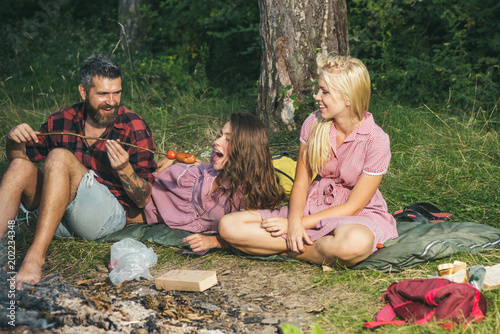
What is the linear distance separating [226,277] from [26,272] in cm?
122

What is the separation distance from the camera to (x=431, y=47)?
24.4 feet

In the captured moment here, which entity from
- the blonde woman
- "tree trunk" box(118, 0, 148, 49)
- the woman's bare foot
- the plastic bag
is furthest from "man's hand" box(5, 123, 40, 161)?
"tree trunk" box(118, 0, 148, 49)

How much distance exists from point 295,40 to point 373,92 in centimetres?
199

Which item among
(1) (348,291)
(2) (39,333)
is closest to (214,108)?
(1) (348,291)

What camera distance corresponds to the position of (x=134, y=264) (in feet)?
11.0

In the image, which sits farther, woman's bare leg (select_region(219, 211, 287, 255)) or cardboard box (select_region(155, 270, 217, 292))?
woman's bare leg (select_region(219, 211, 287, 255))

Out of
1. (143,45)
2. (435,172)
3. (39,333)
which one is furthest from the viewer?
(143,45)

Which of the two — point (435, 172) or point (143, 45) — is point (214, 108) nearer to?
point (435, 172)

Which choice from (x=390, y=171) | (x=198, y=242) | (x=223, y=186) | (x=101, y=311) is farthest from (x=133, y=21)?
(x=101, y=311)

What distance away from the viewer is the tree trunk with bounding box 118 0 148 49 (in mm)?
9625

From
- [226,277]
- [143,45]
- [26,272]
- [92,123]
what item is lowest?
[226,277]

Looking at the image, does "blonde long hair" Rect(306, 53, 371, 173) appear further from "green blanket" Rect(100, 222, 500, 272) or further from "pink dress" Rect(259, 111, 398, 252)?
"green blanket" Rect(100, 222, 500, 272)

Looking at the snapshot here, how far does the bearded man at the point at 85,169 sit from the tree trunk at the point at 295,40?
1900 mm

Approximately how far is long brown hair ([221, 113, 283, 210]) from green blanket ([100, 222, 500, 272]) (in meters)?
0.41
